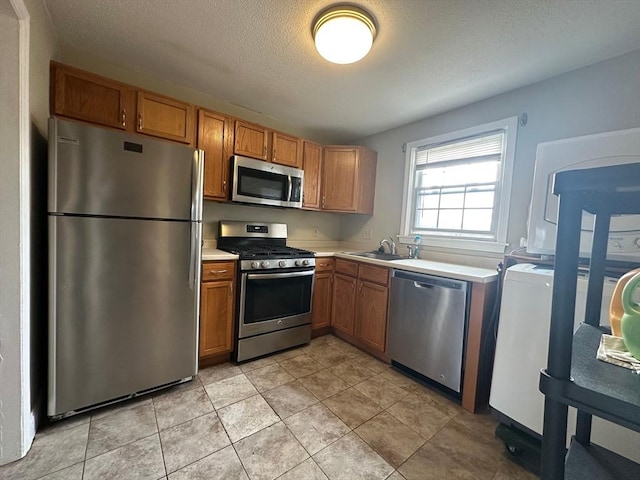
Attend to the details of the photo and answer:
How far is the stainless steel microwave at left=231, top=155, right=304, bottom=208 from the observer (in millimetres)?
2525

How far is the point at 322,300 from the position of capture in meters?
2.94

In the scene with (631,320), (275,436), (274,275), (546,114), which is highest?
(546,114)

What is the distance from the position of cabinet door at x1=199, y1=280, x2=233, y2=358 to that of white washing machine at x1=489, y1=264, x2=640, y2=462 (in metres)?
1.95

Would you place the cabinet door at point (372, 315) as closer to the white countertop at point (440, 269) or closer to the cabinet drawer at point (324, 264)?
the white countertop at point (440, 269)

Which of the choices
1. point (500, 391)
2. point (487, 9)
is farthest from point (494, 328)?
point (487, 9)

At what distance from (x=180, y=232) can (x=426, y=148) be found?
2.49 metres

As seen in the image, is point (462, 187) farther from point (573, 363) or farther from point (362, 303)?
point (573, 363)

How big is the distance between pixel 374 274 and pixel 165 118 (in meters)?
2.26

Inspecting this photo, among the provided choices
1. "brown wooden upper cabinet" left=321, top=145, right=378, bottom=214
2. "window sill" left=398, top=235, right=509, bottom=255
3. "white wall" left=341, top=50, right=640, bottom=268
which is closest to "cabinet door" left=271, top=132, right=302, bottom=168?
"brown wooden upper cabinet" left=321, top=145, right=378, bottom=214

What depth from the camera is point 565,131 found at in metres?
1.91

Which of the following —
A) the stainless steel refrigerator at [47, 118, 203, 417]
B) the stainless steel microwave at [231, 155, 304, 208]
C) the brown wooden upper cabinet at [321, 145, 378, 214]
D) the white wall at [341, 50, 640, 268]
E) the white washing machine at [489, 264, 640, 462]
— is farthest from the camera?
the brown wooden upper cabinet at [321, 145, 378, 214]

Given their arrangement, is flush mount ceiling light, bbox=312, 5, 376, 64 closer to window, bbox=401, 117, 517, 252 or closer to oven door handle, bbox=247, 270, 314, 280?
window, bbox=401, 117, 517, 252

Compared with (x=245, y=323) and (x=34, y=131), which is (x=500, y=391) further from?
(x=34, y=131)

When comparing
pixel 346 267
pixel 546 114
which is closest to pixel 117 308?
pixel 346 267
